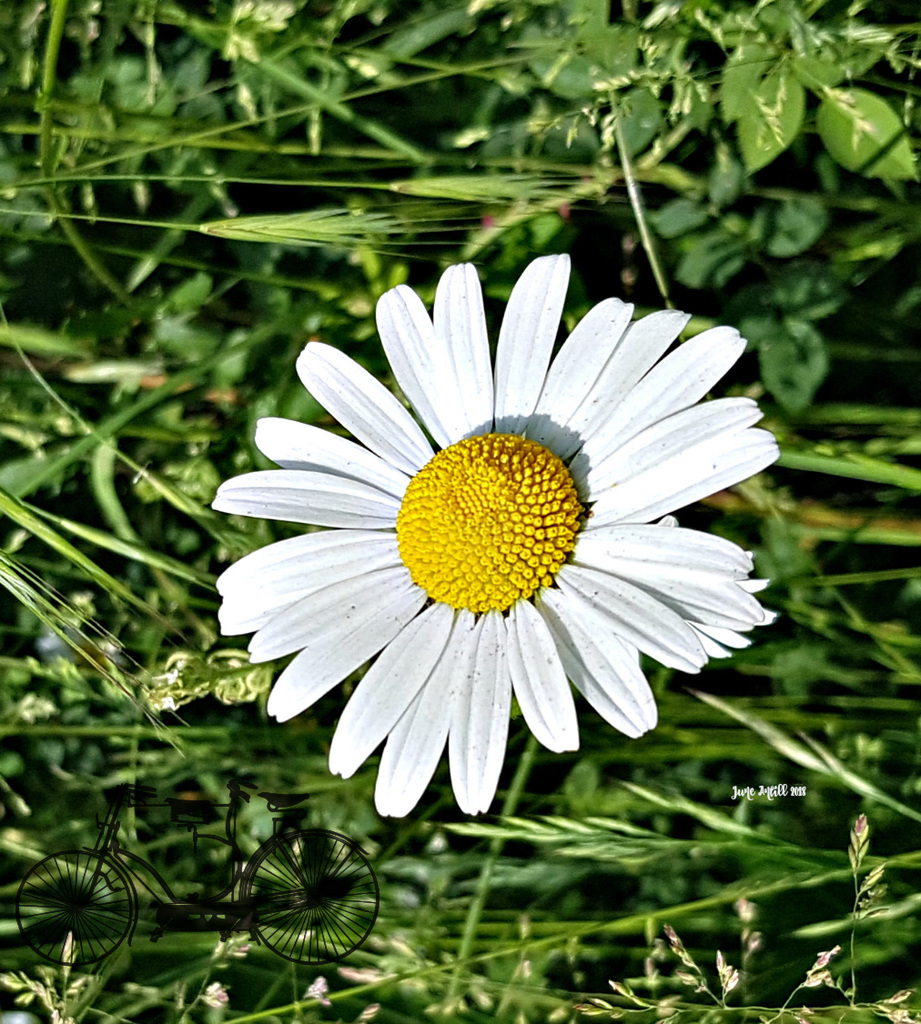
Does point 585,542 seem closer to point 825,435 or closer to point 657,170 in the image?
point 825,435

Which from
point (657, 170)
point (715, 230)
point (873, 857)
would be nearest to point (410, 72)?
point (657, 170)

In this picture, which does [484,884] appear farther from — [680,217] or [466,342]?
[680,217]

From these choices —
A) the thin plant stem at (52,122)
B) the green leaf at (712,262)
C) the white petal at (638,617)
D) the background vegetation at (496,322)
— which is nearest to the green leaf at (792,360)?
the background vegetation at (496,322)

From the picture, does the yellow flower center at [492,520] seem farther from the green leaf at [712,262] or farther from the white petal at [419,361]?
the green leaf at [712,262]

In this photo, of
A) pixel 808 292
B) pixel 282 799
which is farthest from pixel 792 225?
pixel 282 799

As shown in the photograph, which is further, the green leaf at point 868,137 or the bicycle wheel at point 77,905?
the bicycle wheel at point 77,905

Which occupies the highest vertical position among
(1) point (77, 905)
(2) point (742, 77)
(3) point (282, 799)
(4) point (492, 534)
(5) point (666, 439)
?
(2) point (742, 77)
